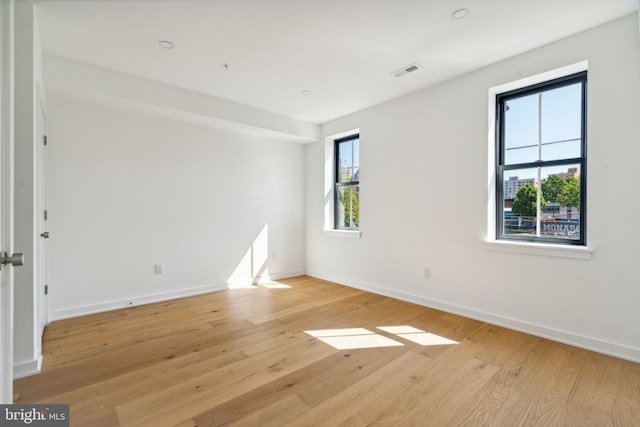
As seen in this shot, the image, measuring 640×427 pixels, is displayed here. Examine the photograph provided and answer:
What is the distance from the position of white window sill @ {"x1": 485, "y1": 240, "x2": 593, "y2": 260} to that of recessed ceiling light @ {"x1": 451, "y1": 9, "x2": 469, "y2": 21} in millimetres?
2016

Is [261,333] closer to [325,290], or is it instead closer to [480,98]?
[325,290]

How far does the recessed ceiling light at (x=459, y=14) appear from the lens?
2.16 m

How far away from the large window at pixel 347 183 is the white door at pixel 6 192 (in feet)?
12.7

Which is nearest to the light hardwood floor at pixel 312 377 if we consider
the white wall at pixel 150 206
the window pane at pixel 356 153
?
the white wall at pixel 150 206

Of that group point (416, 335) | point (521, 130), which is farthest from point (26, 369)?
point (521, 130)

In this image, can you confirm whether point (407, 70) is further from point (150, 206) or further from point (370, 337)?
point (150, 206)

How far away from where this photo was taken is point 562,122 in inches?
106

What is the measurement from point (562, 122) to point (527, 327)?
1901mm

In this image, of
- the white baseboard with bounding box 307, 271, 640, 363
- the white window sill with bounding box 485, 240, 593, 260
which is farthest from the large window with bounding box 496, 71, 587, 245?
the white baseboard with bounding box 307, 271, 640, 363

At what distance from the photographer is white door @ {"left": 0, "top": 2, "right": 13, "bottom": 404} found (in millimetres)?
1042

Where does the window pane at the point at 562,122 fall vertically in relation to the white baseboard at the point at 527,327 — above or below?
above

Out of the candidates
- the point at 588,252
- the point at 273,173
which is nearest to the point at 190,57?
the point at 273,173

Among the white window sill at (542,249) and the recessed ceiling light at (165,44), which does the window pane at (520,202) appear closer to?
the white window sill at (542,249)

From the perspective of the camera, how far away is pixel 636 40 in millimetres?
2225
